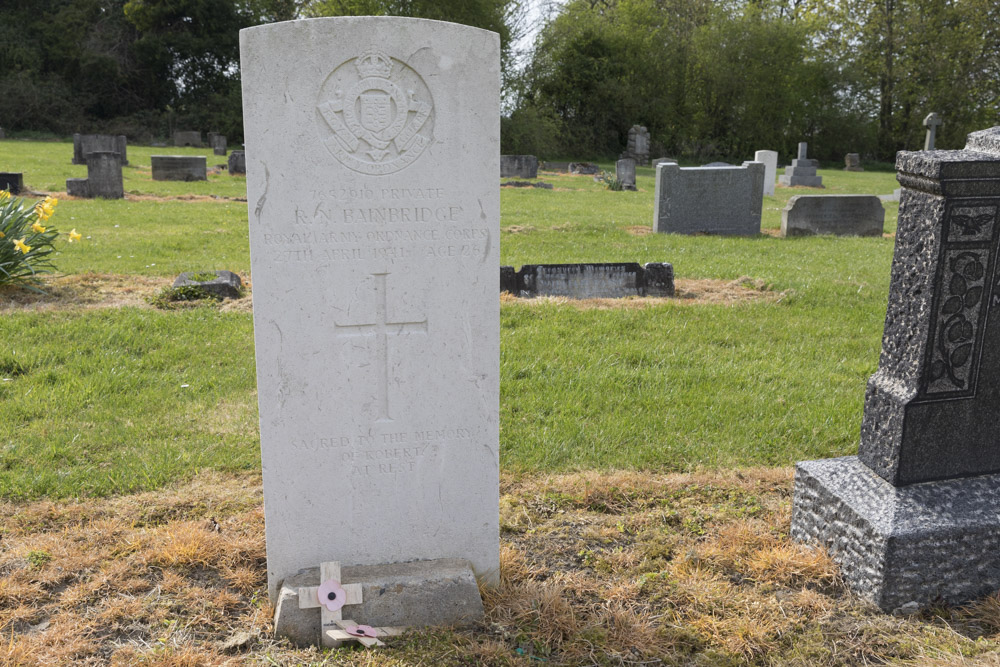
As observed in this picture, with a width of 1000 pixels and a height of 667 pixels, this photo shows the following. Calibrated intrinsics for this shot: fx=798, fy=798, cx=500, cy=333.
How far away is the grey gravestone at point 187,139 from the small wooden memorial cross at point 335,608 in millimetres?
32058

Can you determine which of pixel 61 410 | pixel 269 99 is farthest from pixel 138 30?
pixel 269 99

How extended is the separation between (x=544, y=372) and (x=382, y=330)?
3.00 m

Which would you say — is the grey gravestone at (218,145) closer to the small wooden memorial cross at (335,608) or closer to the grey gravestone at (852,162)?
the grey gravestone at (852,162)

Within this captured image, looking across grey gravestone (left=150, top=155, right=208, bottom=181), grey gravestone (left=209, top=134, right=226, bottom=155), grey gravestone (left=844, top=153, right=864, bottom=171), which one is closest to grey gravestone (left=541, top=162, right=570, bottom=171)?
grey gravestone (left=209, top=134, right=226, bottom=155)

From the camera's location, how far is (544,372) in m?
5.74

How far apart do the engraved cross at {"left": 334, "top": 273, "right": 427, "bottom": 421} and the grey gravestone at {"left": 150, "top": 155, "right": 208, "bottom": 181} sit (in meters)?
18.1

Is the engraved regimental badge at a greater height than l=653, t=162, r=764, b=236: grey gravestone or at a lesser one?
greater

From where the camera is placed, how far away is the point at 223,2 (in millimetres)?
35500

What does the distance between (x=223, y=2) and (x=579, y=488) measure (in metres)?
37.3

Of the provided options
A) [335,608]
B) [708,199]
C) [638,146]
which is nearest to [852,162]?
[638,146]

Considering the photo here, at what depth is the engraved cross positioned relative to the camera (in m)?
2.81

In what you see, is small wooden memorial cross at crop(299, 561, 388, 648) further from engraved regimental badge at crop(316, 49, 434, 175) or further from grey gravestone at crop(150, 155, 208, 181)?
grey gravestone at crop(150, 155, 208, 181)

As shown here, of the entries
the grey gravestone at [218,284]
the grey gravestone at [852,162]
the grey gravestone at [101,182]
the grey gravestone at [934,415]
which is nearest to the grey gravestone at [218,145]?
the grey gravestone at [101,182]

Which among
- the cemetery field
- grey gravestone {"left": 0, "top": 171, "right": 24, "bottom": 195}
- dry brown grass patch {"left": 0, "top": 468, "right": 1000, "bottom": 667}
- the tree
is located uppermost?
the tree
